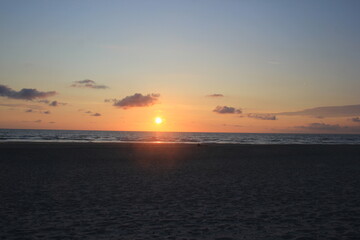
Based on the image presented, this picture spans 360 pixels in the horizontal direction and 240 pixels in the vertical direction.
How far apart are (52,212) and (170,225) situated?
4.10m

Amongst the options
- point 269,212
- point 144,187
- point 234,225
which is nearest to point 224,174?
point 144,187

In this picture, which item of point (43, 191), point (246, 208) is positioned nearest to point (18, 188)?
point (43, 191)

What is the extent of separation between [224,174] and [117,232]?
12.4 m

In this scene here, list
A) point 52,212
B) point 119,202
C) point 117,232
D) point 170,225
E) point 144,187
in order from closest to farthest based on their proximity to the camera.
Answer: point 117,232, point 170,225, point 52,212, point 119,202, point 144,187

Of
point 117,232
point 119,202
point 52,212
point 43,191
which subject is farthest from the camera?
point 43,191

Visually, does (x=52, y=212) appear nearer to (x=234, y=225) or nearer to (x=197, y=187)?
(x=234, y=225)

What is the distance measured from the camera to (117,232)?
8.48 meters

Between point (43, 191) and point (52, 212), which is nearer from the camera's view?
point (52, 212)

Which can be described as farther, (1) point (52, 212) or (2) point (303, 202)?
(2) point (303, 202)

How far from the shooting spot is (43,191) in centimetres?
1417

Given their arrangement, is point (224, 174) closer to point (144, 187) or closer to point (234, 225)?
point (144, 187)

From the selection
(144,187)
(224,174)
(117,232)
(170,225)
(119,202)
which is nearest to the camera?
(117,232)

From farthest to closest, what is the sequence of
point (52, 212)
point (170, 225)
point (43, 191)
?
1. point (43, 191)
2. point (52, 212)
3. point (170, 225)

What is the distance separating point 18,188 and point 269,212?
11.0m
